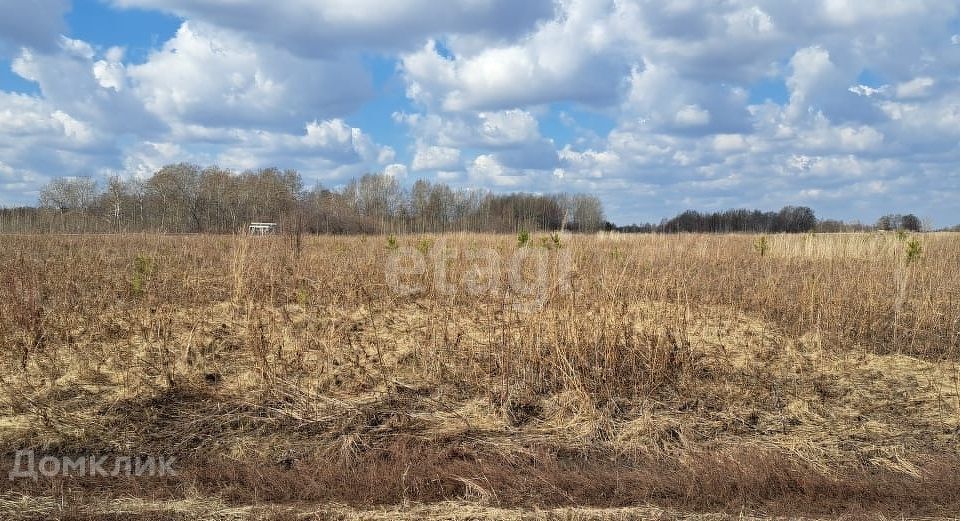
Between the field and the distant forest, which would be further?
the distant forest

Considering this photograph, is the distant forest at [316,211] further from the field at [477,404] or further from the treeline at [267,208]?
the field at [477,404]

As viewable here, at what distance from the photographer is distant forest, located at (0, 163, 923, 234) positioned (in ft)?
66.1

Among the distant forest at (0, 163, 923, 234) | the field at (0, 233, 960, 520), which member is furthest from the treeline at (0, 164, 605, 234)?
the field at (0, 233, 960, 520)

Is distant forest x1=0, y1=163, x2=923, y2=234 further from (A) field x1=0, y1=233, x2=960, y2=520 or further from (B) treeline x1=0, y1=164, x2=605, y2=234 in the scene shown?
(A) field x1=0, y1=233, x2=960, y2=520

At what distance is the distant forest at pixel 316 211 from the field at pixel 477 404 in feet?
20.8

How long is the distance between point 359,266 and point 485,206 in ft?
90.0

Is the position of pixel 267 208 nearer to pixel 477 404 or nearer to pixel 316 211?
pixel 316 211

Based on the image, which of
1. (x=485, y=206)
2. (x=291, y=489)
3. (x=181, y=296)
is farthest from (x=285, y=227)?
(x=485, y=206)

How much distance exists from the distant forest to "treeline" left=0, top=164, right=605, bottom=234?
8cm

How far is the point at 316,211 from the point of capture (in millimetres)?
23297

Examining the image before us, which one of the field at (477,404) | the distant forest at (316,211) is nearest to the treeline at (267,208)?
the distant forest at (316,211)

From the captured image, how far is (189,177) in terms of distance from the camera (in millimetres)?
40562

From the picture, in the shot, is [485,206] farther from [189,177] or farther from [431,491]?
[431,491]

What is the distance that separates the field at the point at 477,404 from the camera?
350 cm
